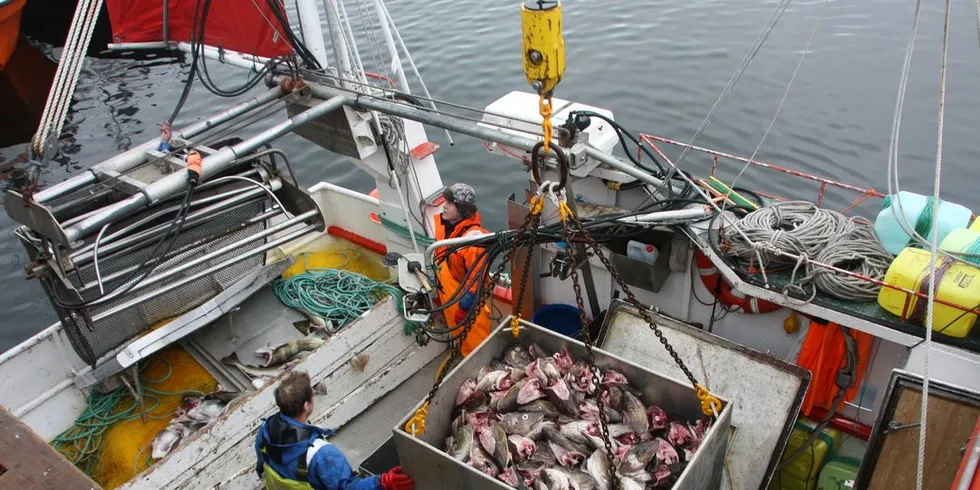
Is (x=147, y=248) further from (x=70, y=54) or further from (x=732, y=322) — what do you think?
(x=732, y=322)

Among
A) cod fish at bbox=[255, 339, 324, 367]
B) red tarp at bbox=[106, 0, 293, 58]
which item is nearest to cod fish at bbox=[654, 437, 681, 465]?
cod fish at bbox=[255, 339, 324, 367]

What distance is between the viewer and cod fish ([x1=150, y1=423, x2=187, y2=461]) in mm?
5691

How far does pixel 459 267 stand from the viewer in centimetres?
554

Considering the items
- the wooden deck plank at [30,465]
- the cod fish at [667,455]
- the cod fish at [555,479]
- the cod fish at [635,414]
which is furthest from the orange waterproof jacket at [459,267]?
the wooden deck plank at [30,465]

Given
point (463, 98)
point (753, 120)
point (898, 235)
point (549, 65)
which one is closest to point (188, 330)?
point (549, 65)

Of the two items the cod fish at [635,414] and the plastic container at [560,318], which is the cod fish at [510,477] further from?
the plastic container at [560,318]

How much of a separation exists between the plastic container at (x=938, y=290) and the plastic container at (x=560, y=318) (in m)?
2.52

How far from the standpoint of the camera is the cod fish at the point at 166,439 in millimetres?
5691

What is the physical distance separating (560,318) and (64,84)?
422 cm

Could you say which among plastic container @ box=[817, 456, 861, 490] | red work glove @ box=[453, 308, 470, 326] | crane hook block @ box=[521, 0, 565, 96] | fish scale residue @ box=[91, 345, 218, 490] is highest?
crane hook block @ box=[521, 0, 565, 96]

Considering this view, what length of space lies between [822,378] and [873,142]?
8.19 m

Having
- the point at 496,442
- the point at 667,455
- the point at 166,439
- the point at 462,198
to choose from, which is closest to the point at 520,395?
the point at 496,442

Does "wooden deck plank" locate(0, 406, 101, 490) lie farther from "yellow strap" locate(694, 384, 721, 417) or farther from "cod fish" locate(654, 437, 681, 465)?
"yellow strap" locate(694, 384, 721, 417)

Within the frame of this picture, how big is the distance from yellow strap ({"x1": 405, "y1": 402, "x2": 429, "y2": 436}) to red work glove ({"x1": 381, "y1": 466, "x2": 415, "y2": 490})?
22 cm
